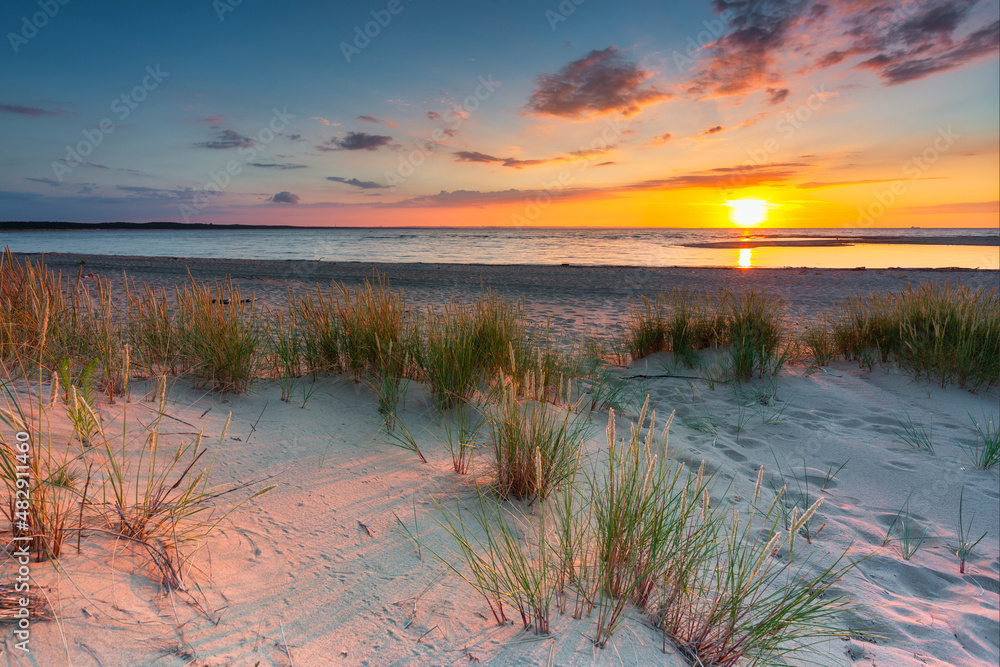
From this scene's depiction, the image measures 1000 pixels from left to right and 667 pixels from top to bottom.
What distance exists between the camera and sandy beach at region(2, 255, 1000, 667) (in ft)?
4.95

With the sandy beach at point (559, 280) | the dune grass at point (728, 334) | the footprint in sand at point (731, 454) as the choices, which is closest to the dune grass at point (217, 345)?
the footprint in sand at point (731, 454)

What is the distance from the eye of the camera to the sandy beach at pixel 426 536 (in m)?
1.51

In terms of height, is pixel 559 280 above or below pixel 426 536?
above

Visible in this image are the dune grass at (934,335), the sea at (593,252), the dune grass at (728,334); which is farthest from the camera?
the sea at (593,252)

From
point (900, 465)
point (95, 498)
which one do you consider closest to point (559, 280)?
point (900, 465)

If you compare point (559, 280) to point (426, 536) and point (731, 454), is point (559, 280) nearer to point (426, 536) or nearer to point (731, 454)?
point (731, 454)

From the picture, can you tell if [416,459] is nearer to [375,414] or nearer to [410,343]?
[375,414]

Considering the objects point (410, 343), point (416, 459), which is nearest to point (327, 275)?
point (410, 343)

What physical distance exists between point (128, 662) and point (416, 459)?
1677 millimetres

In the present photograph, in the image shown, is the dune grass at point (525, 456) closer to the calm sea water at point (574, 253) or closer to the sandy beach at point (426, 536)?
Result: the sandy beach at point (426, 536)

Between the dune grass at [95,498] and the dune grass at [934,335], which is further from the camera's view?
the dune grass at [934,335]

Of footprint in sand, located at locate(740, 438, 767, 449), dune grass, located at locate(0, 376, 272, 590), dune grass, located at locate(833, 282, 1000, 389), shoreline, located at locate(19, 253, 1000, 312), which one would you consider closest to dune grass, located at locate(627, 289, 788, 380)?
dune grass, located at locate(833, 282, 1000, 389)

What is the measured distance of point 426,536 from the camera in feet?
7.05

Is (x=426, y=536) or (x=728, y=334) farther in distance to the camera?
(x=728, y=334)
